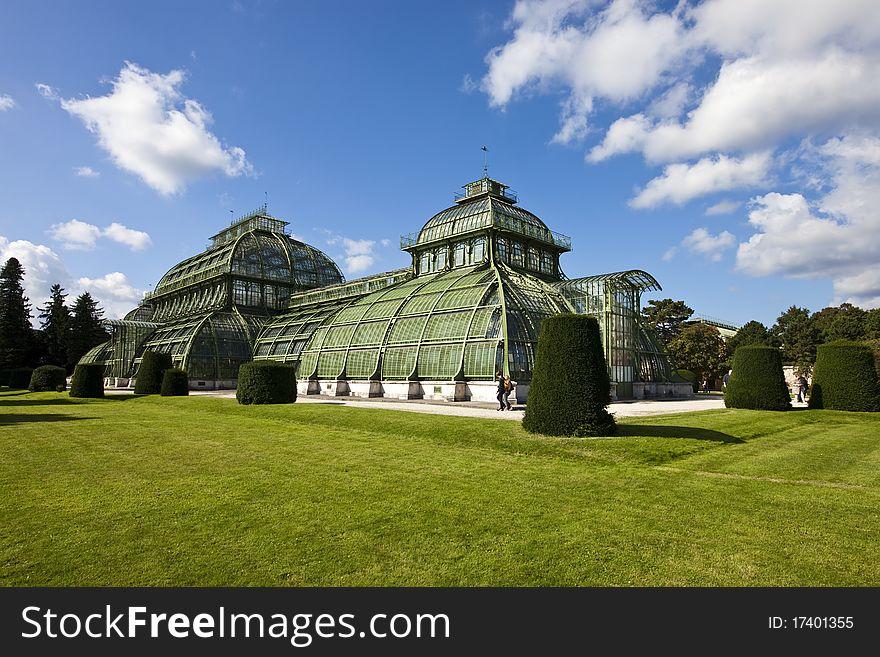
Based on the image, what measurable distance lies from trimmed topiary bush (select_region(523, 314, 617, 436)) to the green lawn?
3.36 ft

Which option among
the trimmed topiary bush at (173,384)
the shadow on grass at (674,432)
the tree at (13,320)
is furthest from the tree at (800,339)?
the tree at (13,320)

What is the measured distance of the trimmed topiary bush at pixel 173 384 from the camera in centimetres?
4009

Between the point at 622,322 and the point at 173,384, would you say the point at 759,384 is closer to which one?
the point at 622,322

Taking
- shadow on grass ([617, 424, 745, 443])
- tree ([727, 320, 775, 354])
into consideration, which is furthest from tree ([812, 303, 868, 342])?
shadow on grass ([617, 424, 745, 443])

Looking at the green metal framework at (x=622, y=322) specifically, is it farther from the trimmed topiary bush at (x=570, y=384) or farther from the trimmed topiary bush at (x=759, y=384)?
the trimmed topiary bush at (x=570, y=384)

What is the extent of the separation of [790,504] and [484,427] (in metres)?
10.1

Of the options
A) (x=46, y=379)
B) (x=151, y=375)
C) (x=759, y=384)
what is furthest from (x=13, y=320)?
(x=759, y=384)

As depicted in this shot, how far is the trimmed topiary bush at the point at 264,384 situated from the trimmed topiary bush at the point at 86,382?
17.0 meters

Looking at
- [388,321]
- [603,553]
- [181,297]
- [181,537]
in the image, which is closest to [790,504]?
[603,553]

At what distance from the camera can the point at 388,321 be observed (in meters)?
42.6

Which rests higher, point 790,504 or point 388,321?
point 388,321

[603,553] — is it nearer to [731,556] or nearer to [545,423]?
[731,556]

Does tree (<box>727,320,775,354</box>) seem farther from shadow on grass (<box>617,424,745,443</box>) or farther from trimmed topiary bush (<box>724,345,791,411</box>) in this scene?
shadow on grass (<box>617,424,745,443</box>)
